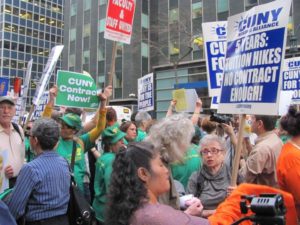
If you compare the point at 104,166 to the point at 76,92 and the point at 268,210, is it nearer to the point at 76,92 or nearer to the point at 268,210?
the point at 76,92

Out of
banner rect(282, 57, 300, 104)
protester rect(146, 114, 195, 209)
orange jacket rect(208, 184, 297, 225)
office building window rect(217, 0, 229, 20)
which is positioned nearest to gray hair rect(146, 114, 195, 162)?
protester rect(146, 114, 195, 209)

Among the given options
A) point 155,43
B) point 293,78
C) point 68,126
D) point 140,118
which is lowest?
point 68,126

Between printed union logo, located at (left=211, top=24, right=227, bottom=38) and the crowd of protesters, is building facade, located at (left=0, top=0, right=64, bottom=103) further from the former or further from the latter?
the crowd of protesters

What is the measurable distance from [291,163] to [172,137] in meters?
0.92

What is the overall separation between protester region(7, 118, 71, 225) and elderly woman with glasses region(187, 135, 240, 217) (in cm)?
129

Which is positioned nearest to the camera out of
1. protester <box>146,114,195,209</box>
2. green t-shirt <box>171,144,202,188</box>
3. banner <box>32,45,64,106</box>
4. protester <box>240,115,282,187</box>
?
protester <box>146,114,195,209</box>

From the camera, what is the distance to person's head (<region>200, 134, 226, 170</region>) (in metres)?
4.22

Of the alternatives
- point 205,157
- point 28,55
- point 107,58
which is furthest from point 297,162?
point 28,55

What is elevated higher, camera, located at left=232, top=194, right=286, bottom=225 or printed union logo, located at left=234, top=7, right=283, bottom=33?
printed union logo, located at left=234, top=7, right=283, bottom=33

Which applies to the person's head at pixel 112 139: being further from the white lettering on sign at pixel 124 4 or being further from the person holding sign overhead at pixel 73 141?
the white lettering on sign at pixel 124 4

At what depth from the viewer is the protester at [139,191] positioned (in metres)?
2.00

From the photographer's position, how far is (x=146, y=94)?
369 inches

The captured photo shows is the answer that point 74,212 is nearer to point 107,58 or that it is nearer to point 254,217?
point 254,217

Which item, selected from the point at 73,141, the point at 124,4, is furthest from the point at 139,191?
the point at 124,4
